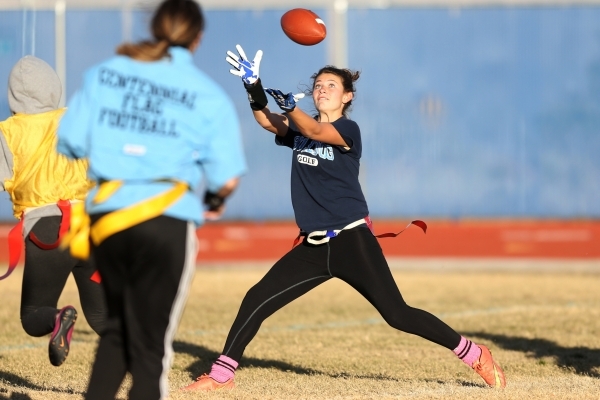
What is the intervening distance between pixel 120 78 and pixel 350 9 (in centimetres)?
1561

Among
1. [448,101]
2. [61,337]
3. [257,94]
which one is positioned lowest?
[61,337]

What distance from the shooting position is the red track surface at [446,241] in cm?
1794

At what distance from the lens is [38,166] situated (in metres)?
5.55

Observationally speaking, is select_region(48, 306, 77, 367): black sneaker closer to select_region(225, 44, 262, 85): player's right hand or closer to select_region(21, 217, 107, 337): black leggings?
select_region(21, 217, 107, 337): black leggings

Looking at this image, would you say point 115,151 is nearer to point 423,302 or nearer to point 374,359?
point 374,359

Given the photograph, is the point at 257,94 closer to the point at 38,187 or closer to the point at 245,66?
the point at 245,66

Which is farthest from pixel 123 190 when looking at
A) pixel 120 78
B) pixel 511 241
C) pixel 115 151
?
pixel 511 241

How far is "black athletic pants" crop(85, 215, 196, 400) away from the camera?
154 inches

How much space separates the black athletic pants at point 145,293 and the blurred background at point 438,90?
14297mm

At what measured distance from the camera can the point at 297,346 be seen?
8414 millimetres

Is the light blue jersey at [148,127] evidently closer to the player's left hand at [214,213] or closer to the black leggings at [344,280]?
the player's left hand at [214,213]

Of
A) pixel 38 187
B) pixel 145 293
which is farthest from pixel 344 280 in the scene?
pixel 145 293

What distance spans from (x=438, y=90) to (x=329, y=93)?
44.5ft

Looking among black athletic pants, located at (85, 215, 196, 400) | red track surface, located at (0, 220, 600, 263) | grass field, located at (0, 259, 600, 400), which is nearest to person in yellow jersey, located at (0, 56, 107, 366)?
grass field, located at (0, 259, 600, 400)
